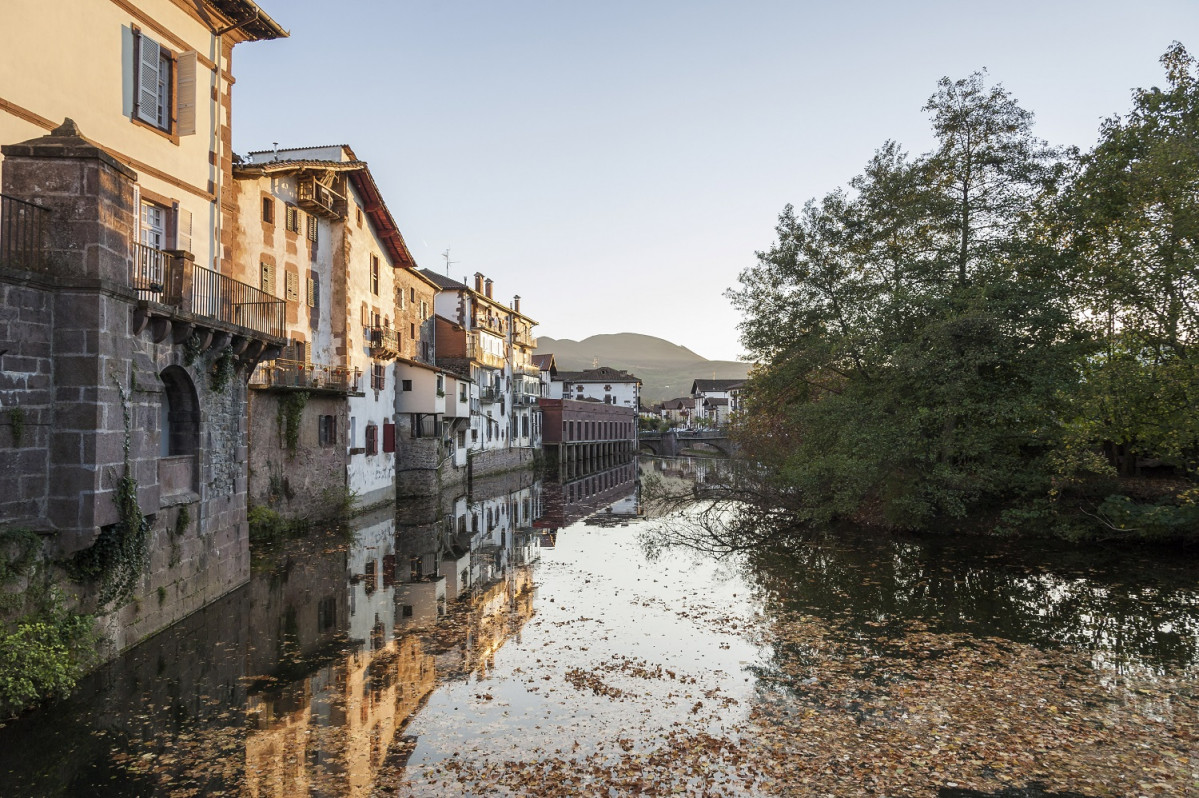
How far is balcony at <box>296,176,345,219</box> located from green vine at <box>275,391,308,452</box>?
25.3 feet

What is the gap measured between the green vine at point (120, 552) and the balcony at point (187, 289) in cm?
273

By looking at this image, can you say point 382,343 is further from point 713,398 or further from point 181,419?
point 713,398

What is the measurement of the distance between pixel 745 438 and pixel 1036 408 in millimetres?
15120

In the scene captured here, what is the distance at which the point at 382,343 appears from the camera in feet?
115

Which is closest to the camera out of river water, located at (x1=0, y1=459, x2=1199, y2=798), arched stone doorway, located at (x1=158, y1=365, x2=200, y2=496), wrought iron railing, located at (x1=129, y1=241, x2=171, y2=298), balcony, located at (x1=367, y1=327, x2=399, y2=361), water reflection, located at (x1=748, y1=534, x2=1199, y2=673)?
river water, located at (x1=0, y1=459, x2=1199, y2=798)

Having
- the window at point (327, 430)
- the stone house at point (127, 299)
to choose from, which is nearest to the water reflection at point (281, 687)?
the stone house at point (127, 299)

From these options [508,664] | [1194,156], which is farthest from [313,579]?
[1194,156]

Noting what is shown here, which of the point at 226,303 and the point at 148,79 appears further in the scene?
the point at 226,303

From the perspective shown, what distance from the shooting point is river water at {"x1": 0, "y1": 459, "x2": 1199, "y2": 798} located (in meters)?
8.32

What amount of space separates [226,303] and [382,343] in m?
18.1

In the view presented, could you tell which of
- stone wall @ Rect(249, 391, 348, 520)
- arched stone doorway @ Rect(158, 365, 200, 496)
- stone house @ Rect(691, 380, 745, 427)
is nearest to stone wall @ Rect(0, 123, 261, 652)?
arched stone doorway @ Rect(158, 365, 200, 496)

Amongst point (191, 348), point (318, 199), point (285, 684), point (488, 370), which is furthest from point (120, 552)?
point (488, 370)

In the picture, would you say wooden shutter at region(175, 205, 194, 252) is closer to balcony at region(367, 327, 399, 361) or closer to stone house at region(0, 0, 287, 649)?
stone house at region(0, 0, 287, 649)

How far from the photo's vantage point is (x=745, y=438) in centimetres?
3606
